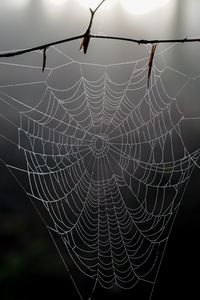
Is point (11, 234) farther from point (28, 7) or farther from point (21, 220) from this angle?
point (28, 7)

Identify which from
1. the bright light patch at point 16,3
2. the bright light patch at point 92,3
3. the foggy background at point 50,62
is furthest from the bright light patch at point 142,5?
the bright light patch at point 16,3

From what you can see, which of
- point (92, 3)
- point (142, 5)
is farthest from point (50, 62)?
point (142, 5)

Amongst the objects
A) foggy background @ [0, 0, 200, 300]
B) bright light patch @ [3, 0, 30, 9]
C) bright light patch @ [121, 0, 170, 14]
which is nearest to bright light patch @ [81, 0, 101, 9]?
foggy background @ [0, 0, 200, 300]

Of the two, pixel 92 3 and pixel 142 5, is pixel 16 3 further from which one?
pixel 142 5

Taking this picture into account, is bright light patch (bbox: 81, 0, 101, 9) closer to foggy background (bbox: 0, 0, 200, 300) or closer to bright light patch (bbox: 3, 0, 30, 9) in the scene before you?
foggy background (bbox: 0, 0, 200, 300)

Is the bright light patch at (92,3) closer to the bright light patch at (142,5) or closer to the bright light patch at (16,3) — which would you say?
the bright light patch at (142,5)
